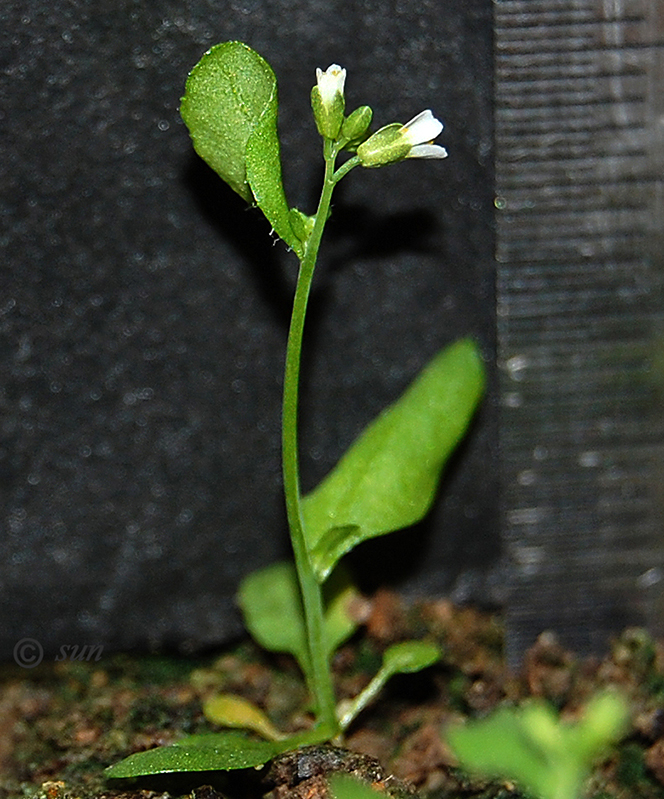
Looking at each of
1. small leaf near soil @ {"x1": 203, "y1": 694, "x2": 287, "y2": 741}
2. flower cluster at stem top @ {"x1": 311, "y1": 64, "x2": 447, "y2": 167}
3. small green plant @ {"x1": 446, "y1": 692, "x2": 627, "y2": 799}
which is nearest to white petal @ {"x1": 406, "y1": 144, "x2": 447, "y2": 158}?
flower cluster at stem top @ {"x1": 311, "y1": 64, "x2": 447, "y2": 167}

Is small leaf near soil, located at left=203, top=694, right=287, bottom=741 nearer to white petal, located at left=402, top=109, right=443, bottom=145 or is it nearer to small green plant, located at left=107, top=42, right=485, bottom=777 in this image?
small green plant, located at left=107, top=42, right=485, bottom=777

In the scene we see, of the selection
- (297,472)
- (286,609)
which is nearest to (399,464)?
(297,472)

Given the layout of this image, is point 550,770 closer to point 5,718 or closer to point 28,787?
point 28,787

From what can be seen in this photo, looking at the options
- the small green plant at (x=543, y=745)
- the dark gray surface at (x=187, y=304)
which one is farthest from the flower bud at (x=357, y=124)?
the small green plant at (x=543, y=745)

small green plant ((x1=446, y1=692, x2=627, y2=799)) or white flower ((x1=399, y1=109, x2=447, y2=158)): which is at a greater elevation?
white flower ((x1=399, y1=109, x2=447, y2=158))

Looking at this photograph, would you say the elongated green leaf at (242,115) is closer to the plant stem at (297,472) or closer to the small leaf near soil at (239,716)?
the plant stem at (297,472)

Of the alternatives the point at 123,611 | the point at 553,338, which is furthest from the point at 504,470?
the point at 123,611
